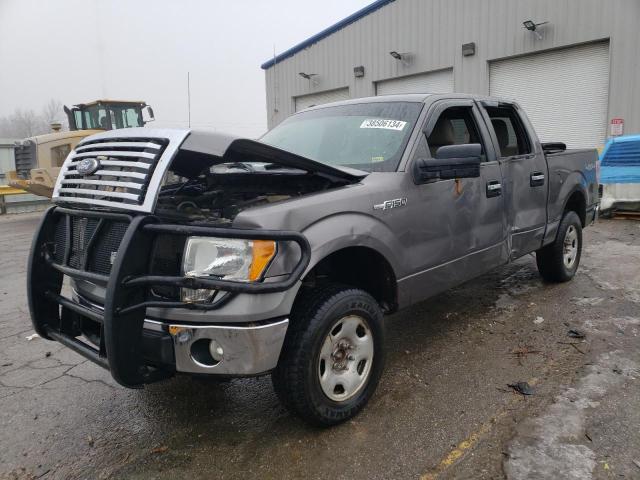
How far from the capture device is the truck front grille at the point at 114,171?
7.70 feet

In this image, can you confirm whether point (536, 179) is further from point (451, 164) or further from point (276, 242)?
point (276, 242)

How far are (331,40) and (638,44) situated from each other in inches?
419

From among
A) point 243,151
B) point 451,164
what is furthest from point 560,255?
point 243,151

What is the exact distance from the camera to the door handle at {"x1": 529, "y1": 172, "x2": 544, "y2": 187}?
4477mm

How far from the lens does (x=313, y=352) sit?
248cm

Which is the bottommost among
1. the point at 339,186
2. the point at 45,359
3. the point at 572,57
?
the point at 45,359

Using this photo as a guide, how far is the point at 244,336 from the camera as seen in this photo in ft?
7.41

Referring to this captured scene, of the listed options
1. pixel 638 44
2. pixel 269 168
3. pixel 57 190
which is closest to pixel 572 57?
pixel 638 44

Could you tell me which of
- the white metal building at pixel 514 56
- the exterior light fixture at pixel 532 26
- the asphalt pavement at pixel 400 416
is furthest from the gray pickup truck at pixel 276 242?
the exterior light fixture at pixel 532 26

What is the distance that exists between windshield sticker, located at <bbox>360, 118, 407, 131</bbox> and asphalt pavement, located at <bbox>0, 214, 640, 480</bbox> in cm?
167

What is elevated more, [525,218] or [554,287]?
[525,218]

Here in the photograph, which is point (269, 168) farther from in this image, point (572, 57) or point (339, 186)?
point (572, 57)

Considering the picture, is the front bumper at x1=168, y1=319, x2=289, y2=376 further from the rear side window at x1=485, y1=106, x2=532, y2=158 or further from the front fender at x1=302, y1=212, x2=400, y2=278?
the rear side window at x1=485, y1=106, x2=532, y2=158

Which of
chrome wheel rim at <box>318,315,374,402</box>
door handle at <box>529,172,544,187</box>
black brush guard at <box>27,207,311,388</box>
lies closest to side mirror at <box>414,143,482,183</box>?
chrome wheel rim at <box>318,315,374,402</box>
